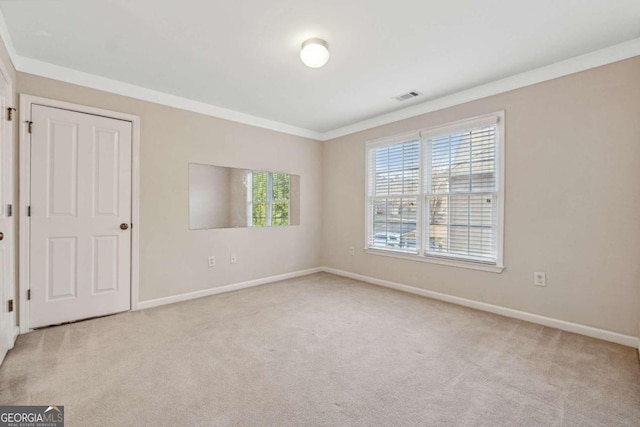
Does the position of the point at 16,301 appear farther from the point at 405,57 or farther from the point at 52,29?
the point at 405,57

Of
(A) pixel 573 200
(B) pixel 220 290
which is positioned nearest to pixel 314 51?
(A) pixel 573 200

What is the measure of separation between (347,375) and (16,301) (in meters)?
2.95

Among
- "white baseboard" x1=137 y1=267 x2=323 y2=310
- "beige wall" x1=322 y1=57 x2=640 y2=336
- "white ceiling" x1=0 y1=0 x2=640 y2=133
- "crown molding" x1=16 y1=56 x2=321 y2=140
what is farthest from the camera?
"white baseboard" x1=137 y1=267 x2=323 y2=310

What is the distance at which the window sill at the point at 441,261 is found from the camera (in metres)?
3.17

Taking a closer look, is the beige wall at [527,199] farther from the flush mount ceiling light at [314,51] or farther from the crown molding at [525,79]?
the flush mount ceiling light at [314,51]

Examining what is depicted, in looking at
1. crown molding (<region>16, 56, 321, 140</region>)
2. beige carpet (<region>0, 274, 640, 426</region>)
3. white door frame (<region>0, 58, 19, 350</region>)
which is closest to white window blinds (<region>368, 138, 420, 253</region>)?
beige carpet (<region>0, 274, 640, 426</region>)

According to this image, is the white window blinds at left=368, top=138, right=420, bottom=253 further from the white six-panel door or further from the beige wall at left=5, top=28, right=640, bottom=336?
the white six-panel door

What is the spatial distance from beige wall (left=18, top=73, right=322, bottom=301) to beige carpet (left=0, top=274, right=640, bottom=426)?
2.05 feet

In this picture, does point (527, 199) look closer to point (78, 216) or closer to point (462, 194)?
point (462, 194)

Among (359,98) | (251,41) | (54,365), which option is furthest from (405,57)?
(54,365)

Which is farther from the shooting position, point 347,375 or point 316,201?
point 316,201

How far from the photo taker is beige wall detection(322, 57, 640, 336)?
242 centimetres

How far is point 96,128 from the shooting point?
9.77ft

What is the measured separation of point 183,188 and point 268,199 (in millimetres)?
1246
